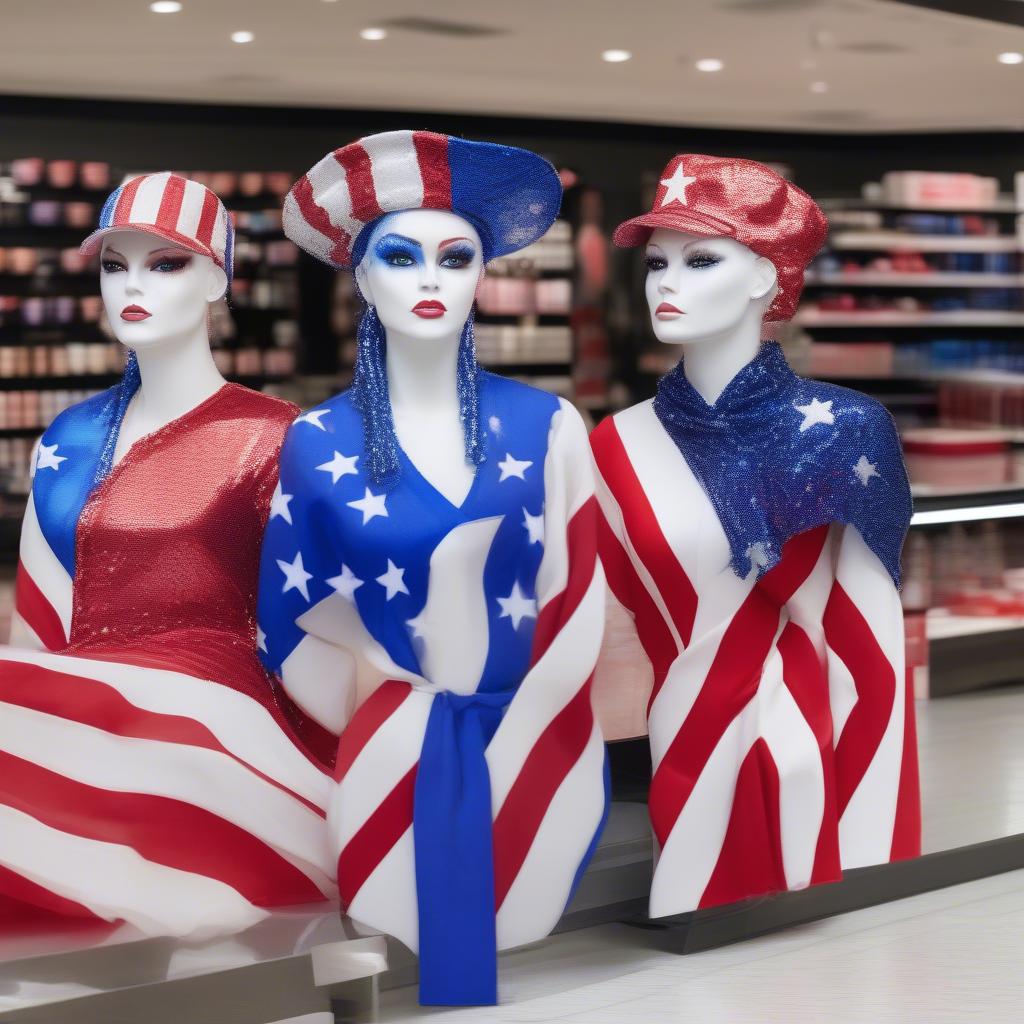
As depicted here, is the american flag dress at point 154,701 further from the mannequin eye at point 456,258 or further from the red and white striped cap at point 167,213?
the mannequin eye at point 456,258

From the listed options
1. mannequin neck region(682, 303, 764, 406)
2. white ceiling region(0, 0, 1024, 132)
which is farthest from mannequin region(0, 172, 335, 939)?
white ceiling region(0, 0, 1024, 132)

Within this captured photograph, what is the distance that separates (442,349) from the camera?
296cm

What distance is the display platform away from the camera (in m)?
2.66

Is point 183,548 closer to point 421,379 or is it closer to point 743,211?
point 421,379

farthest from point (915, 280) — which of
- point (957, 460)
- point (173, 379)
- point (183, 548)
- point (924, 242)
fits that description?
point (183, 548)

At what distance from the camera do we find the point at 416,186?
2.90m

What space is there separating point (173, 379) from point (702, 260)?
3.50ft

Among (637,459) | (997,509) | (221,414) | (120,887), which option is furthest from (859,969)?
(997,509)

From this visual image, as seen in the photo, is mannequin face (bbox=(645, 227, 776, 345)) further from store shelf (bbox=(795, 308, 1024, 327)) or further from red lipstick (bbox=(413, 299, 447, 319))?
store shelf (bbox=(795, 308, 1024, 327))

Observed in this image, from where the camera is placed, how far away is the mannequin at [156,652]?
9.23ft

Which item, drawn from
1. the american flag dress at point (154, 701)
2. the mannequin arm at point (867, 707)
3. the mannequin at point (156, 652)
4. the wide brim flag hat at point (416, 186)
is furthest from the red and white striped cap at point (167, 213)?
the mannequin arm at point (867, 707)

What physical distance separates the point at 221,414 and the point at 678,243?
3.16 ft

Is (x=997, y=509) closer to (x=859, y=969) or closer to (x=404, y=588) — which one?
(x=859, y=969)

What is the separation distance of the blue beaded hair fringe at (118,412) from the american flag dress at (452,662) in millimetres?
385
